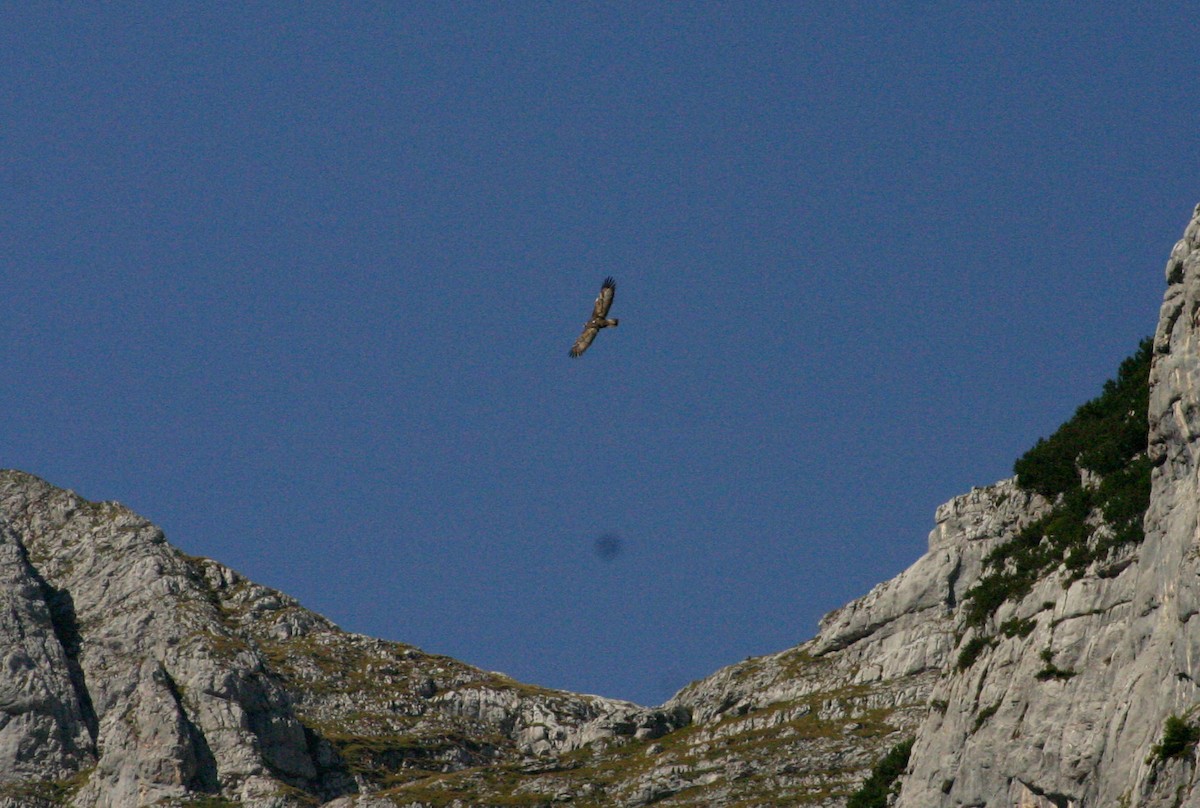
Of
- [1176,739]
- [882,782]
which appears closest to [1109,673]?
[1176,739]

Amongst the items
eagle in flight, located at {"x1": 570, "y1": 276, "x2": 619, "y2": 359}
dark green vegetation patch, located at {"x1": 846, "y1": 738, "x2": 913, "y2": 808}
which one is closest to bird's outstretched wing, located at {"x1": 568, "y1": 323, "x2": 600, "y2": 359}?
eagle in flight, located at {"x1": 570, "y1": 276, "x2": 619, "y2": 359}

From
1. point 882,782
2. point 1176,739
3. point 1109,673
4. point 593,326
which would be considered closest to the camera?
point 1176,739

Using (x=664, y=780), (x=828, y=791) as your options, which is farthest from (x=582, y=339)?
(x=664, y=780)

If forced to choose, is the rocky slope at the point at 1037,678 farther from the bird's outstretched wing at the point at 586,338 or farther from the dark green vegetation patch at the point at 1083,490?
the bird's outstretched wing at the point at 586,338

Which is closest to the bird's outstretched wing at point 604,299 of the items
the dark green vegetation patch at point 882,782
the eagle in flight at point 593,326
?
the eagle in flight at point 593,326

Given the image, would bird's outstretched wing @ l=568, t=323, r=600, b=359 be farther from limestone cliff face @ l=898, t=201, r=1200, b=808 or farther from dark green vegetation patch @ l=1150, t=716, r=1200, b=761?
dark green vegetation patch @ l=1150, t=716, r=1200, b=761

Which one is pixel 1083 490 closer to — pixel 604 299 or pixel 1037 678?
pixel 1037 678

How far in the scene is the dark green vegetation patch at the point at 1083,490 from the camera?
106m

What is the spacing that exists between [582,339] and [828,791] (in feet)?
218

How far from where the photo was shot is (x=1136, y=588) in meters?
96.1

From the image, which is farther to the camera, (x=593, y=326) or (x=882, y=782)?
(x=882, y=782)

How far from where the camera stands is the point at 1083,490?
387 feet

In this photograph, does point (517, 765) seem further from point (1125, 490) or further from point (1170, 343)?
point (1170, 343)

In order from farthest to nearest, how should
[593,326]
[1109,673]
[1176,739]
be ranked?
[593,326] → [1109,673] → [1176,739]
